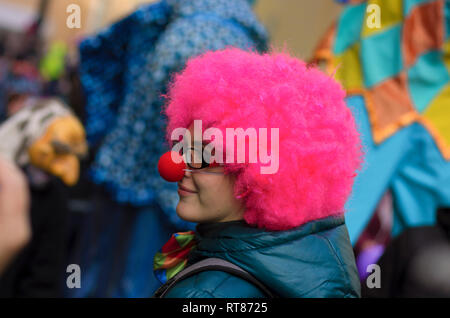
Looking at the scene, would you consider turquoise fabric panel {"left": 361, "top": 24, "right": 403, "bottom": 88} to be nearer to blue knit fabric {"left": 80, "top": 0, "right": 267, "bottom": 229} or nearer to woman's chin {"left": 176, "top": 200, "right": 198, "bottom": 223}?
blue knit fabric {"left": 80, "top": 0, "right": 267, "bottom": 229}

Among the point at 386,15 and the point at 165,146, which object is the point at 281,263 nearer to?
the point at 165,146

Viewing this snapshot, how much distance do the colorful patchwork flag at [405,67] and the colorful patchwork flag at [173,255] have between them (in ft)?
3.71

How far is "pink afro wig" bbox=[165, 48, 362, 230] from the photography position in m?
0.83

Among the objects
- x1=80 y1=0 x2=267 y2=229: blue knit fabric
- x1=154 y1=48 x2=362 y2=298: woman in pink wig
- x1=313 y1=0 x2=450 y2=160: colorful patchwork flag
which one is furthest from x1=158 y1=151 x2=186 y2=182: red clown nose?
x1=313 y1=0 x2=450 y2=160: colorful patchwork flag

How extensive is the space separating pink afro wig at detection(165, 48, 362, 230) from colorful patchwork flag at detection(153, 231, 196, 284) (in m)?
0.17

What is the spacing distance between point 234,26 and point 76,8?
0.47 meters

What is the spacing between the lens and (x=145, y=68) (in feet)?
4.94

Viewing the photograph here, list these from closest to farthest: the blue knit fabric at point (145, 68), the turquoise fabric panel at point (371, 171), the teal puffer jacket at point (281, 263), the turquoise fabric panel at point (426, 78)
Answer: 1. the teal puffer jacket at point (281, 263)
2. the blue knit fabric at point (145, 68)
3. the turquoise fabric panel at point (371, 171)
4. the turquoise fabric panel at point (426, 78)

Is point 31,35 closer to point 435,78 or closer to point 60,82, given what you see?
point 60,82

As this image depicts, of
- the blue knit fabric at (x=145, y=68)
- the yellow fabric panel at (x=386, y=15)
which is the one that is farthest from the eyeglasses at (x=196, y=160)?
the yellow fabric panel at (x=386, y=15)

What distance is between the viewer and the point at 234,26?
145 centimetres

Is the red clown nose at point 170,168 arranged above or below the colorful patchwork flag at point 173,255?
above

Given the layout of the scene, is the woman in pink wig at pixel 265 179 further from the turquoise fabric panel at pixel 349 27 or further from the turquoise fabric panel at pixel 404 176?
the turquoise fabric panel at pixel 349 27

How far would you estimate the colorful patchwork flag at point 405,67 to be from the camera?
1.87 meters
